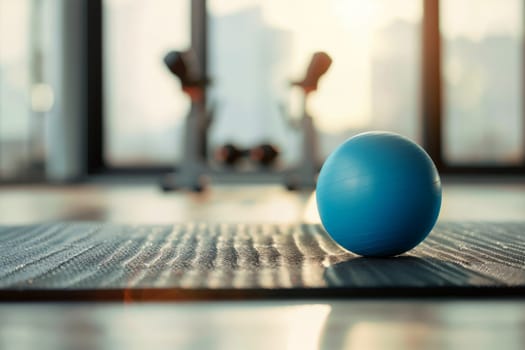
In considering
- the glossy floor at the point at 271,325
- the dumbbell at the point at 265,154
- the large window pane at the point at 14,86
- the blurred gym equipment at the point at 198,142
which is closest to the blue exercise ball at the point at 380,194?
the glossy floor at the point at 271,325

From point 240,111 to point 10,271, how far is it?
3.86 metres

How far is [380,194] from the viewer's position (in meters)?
1.28

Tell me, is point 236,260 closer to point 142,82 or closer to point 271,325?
point 271,325

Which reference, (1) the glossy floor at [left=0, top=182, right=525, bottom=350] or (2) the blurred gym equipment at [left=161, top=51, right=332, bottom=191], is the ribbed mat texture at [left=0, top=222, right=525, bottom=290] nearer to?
(1) the glossy floor at [left=0, top=182, right=525, bottom=350]

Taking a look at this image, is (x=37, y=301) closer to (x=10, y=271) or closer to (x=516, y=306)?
(x=10, y=271)

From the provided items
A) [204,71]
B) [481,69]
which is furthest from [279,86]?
[481,69]

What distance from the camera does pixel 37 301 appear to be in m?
1.02

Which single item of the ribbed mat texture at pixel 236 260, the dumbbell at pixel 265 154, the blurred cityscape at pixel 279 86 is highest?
the blurred cityscape at pixel 279 86

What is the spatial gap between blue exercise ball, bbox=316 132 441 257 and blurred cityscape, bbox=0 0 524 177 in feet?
11.7

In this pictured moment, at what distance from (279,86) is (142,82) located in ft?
3.39

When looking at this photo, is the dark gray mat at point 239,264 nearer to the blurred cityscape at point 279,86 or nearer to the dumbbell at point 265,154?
the dumbbell at point 265,154

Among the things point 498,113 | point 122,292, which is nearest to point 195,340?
point 122,292

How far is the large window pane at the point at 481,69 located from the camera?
4941 mm

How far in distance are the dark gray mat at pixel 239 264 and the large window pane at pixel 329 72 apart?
10.2ft
